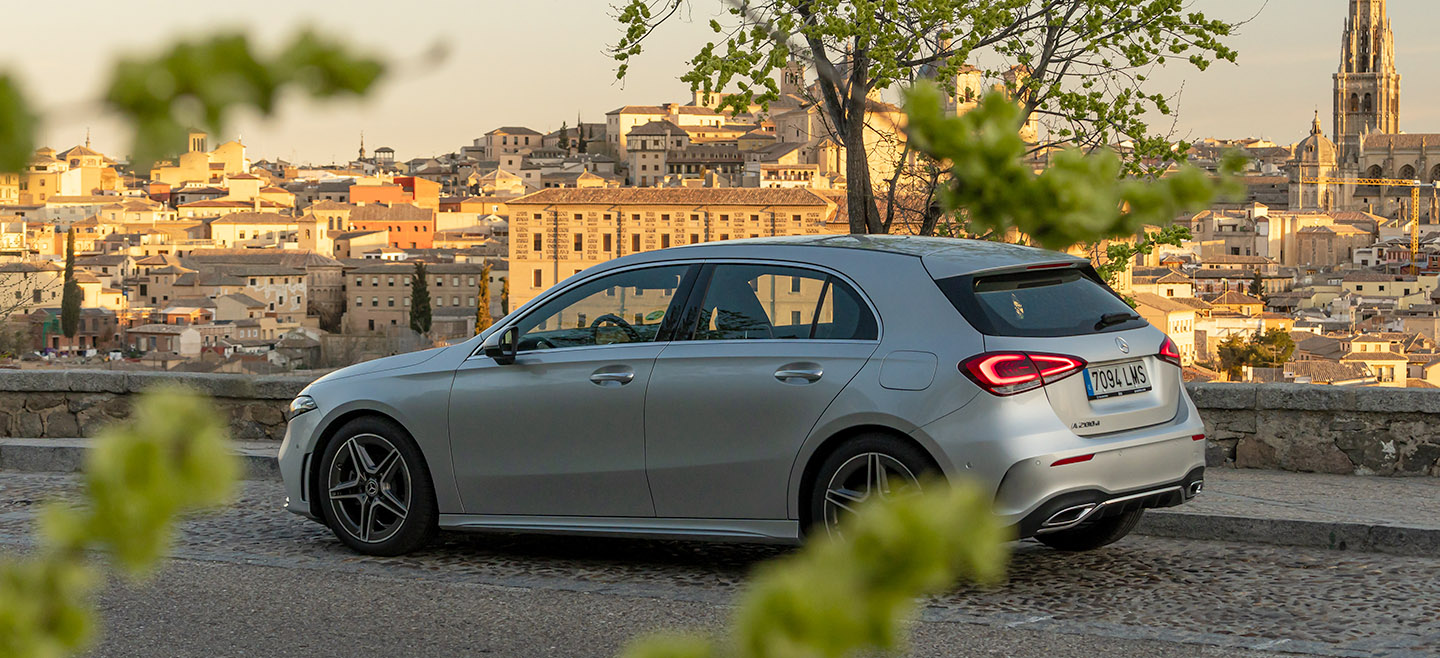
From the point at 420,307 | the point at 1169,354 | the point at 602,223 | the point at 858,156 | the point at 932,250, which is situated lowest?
the point at 1169,354

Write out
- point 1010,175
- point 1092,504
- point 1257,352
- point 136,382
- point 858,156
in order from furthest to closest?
point 1257,352 < point 858,156 < point 136,382 < point 1092,504 < point 1010,175

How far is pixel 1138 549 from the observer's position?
25.6 ft

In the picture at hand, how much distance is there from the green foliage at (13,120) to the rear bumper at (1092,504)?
17.4 ft

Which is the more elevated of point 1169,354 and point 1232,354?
point 1169,354

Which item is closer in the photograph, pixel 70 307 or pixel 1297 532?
pixel 1297 532

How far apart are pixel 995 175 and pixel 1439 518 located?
7.35 m

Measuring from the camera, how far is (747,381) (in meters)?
6.70

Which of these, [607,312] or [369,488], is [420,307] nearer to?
[369,488]

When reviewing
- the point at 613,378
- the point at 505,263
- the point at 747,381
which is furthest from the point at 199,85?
the point at 505,263

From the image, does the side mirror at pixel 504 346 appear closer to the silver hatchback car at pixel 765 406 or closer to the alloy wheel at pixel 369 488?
the silver hatchback car at pixel 765 406

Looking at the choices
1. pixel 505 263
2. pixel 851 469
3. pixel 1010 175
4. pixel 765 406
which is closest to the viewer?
pixel 1010 175

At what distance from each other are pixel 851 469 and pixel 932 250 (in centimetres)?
96

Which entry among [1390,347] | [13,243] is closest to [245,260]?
[13,243]

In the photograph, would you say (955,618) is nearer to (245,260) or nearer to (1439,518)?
(1439,518)
